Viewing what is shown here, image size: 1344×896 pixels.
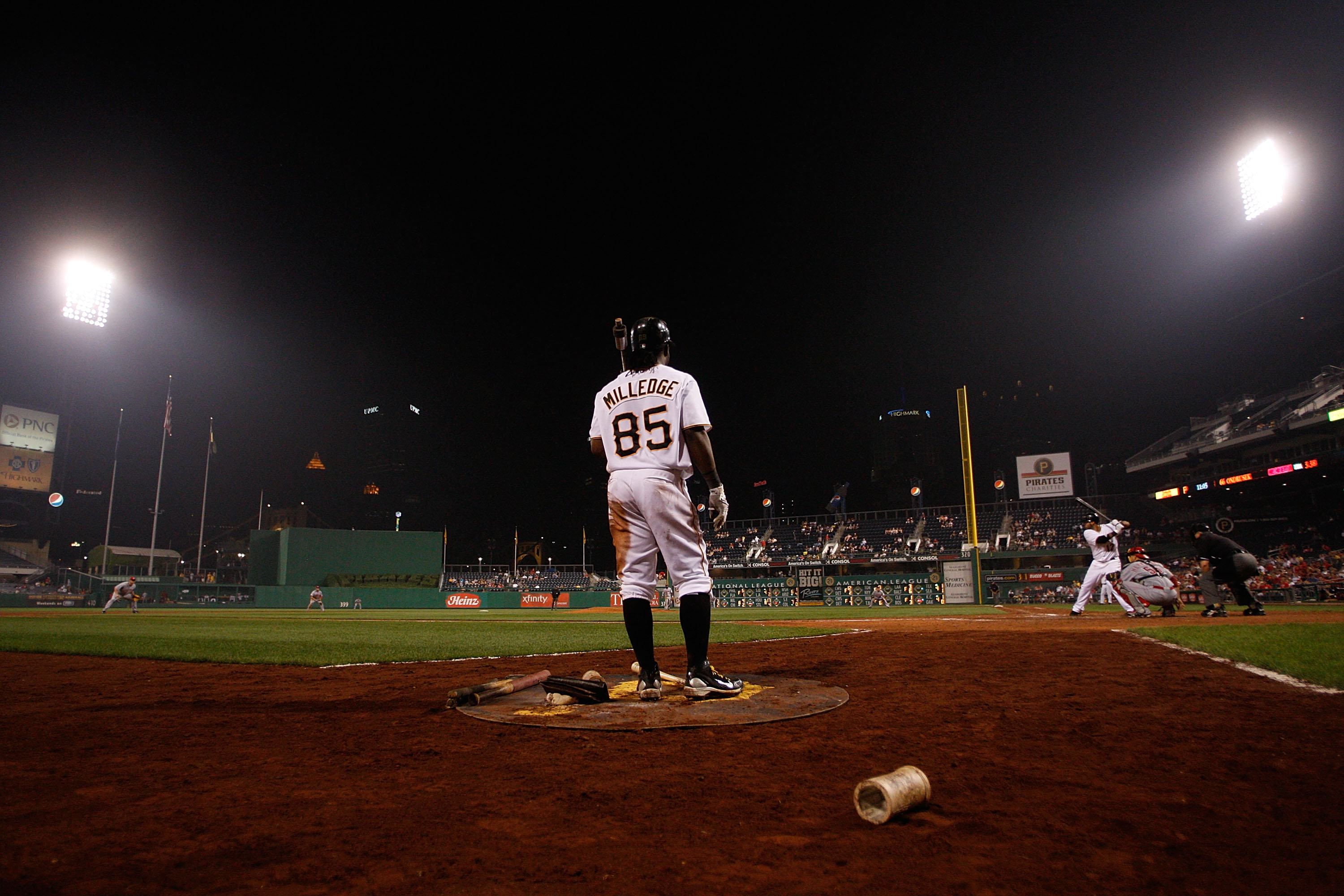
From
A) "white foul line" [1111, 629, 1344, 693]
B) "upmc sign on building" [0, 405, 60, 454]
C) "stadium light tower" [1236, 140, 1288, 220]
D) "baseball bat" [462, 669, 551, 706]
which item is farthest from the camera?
"upmc sign on building" [0, 405, 60, 454]

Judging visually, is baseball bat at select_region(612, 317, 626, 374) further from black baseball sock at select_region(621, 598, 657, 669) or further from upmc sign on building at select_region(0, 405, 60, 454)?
upmc sign on building at select_region(0, 405, 60, 454)

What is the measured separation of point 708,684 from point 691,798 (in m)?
1.67

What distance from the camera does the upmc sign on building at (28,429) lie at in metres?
46.7

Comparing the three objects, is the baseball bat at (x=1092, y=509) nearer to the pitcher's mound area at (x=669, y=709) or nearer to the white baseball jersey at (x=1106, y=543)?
the white baseball jersey at (x=1106, y=543)

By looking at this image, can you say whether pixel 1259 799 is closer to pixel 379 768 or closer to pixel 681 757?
pixel 681 757

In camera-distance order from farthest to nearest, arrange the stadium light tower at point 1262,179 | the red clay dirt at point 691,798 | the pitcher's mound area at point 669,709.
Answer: the stadium light tower at point 1262,179
the pitcher's mound area at point 669,709
the red clay dirt at point 691,798

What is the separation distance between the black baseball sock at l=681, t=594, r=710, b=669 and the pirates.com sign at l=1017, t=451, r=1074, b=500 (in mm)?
42596

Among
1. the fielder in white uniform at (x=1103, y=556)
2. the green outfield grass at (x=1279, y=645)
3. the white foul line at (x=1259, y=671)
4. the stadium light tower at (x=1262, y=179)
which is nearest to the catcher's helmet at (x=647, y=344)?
the white foul line at (x=1259, y=671)

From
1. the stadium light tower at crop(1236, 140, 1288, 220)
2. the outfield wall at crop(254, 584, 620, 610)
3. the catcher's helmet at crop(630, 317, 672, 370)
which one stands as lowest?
the outfield wall at crop(254, 584, 620, 610)

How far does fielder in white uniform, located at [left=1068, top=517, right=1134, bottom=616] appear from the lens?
36.4 ft

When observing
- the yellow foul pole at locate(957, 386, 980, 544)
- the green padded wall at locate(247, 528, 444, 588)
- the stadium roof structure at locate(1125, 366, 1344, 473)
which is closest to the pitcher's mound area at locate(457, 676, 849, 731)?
the yellow foul pole at locate(957, 386, 980, 544)

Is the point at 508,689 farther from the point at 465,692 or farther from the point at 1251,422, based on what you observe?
the point at 1251,422

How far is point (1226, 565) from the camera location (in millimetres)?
10766

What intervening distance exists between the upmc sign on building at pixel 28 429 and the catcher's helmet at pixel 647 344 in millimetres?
64870
